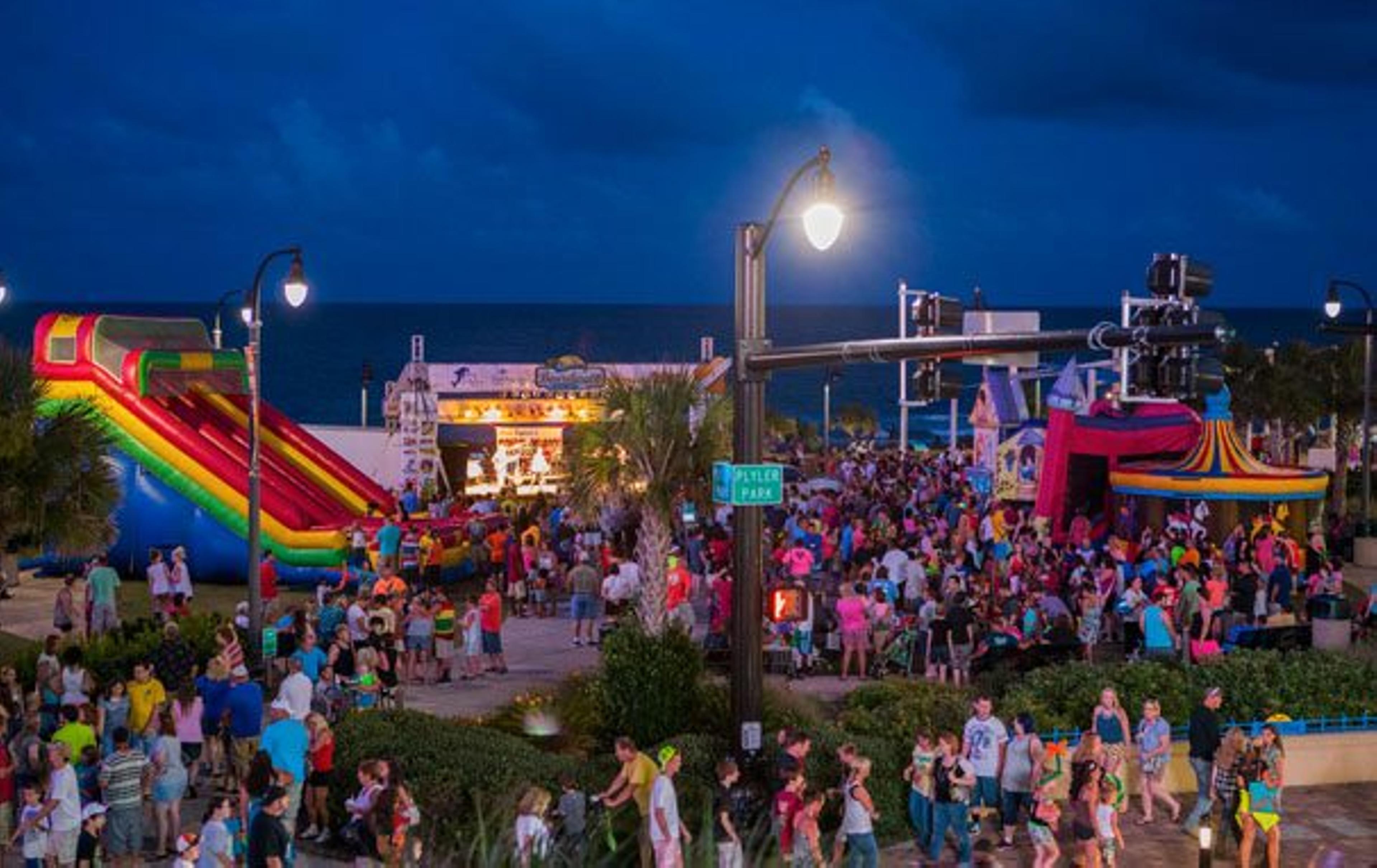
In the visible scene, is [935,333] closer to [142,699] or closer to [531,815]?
[531,815]

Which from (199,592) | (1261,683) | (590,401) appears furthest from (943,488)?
(1261,683)

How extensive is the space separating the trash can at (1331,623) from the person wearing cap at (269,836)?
43.4ft

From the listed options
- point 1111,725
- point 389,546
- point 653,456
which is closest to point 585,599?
point 653,456

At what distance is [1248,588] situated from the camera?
2091 centimetres

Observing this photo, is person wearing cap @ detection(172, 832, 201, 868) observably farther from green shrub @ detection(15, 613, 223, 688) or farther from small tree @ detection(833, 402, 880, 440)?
small tree @ detection(833, 402, 880, 440)

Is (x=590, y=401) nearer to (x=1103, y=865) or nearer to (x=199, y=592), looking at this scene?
(x=199, y=592)

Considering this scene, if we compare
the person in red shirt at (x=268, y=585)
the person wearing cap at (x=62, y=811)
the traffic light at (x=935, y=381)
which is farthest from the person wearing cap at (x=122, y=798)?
the person in red shirt at (x=268, y=585)

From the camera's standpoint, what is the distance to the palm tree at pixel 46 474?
17250mm

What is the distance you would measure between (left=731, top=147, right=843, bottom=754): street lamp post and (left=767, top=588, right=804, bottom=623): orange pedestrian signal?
100 cm

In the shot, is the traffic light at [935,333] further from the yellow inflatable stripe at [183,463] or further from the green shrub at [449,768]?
the yellow inflatable stripe at [183,463]

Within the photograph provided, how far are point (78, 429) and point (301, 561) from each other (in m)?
8.35

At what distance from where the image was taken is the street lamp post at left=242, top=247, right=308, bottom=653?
19.0 m

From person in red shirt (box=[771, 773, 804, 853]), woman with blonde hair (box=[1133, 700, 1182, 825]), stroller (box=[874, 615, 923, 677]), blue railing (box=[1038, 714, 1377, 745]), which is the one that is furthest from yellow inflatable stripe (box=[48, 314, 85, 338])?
woman with blonde hair (box=[1133, 700, 1182, 825])

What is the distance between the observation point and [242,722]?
1409cm
